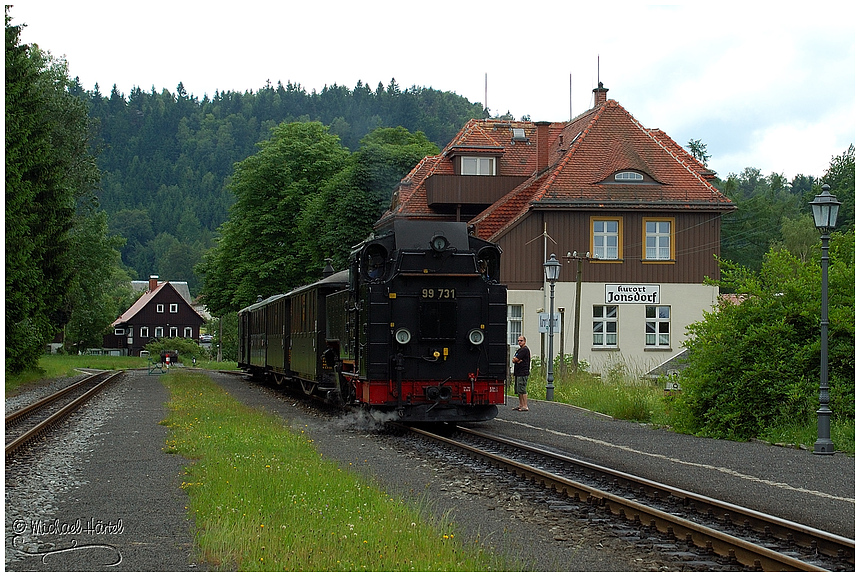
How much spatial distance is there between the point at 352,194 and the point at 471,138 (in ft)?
21.5

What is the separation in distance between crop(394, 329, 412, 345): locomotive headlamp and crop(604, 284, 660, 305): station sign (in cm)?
2367

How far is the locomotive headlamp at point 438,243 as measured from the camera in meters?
17.5

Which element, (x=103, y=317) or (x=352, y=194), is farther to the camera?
(x=103, y=317)

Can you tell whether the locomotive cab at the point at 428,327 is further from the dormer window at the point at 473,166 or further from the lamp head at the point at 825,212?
the dormer window at the point at 473,166

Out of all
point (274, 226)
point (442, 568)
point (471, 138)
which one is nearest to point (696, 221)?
point (471, 138)

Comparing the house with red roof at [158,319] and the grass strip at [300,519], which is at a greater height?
the house with red roof at [158,319]

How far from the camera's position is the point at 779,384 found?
17.0 m

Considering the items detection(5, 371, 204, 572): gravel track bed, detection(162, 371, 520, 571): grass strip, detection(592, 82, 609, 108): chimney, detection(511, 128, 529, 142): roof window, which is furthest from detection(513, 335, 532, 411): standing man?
detection(592, 82, 609, 108): chimney

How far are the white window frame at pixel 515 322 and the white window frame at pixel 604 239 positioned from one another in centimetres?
372

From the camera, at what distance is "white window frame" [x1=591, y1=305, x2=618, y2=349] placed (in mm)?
39688

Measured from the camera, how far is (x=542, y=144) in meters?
46.5

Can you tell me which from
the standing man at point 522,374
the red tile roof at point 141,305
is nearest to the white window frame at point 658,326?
the standing man at point 522,374

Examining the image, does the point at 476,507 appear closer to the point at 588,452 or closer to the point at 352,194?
the point at 588,452

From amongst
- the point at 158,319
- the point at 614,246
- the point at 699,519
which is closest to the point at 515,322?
the point at 614,246
